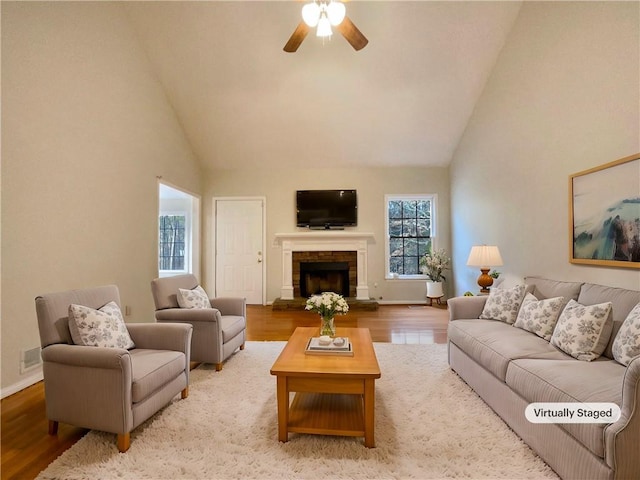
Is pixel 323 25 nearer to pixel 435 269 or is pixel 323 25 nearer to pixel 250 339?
pixel 250 339

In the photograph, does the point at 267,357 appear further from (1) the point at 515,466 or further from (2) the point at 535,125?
(2) the point at 535,125

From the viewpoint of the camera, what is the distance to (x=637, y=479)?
4.38 ft

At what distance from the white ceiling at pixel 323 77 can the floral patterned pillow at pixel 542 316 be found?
135 inches

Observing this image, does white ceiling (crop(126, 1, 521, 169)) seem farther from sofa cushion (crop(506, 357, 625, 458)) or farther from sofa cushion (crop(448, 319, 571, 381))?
sofa cushion (crop(506, 357, 625, 458))

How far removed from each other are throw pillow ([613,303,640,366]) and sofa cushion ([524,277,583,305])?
24.3 inches

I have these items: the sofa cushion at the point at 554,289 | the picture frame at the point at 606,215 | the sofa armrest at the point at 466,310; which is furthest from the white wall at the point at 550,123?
the sofa armrest at the point at 466,310

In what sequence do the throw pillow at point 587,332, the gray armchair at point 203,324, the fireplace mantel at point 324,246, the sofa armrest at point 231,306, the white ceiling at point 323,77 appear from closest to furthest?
the throw pillow at point 587,332 < the gray armchair at point 203,324 < the sofa armrest at point 231,306 < the white ceiling at point 323,77 < the fireplace mantel at point 324,246

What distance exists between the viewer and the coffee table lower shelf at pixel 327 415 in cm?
189

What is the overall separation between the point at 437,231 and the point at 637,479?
17.1 ft

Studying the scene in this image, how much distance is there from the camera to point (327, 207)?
629 centimetres

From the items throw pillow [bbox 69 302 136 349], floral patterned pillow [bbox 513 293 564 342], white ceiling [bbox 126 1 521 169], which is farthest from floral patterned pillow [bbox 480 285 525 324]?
white ceiling [bbox 126 1 521 169]

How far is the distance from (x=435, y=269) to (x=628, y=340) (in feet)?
13.6

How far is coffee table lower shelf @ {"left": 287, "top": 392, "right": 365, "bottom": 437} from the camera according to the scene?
6.20 ft

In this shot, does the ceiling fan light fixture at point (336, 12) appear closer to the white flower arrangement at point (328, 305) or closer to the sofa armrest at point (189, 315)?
the white flower arrangement at point (328, 305)
